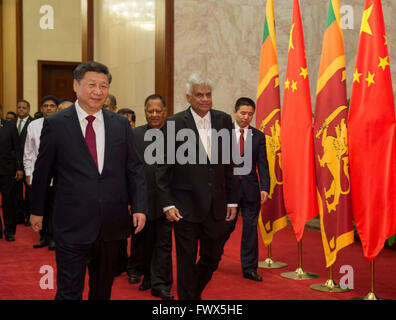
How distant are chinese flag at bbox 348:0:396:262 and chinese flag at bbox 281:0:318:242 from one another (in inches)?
25.7

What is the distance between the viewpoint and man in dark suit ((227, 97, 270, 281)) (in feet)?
18.2

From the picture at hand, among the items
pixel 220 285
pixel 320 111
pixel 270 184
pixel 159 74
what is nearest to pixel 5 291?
pixel 220 285

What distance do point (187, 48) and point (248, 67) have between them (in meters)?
1.06

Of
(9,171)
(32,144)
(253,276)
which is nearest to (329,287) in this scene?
(253,276)

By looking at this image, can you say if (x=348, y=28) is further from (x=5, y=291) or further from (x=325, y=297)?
(x=5, y=291)

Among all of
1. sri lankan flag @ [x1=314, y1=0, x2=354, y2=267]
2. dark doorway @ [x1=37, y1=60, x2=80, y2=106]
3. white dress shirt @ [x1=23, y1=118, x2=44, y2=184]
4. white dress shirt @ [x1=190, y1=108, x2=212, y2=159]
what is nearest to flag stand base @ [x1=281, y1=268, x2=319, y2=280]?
sri lankan flag @ [x1=314, y1=0, x2=354, y2=267]

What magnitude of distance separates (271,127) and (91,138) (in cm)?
307

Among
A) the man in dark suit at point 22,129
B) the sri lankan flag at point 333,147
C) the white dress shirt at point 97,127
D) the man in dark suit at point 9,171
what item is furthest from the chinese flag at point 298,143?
the man in dark suit at point 9,171

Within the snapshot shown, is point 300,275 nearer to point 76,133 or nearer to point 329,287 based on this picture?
point 329,287

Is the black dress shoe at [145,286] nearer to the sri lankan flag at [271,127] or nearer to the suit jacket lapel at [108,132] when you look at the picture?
the sri lankan flag at [271,127]

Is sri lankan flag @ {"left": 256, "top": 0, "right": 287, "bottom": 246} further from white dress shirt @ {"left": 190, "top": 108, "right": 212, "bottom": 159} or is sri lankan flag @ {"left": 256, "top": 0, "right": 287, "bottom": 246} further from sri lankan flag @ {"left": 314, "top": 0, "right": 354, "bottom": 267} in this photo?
white dress shirt @ {"left": 190, "top": 108, "right": 212, "bottom": 159}

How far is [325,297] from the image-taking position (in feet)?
15.9

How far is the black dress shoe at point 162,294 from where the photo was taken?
476 centimetres

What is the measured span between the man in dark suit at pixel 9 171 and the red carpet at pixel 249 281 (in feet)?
0.87
